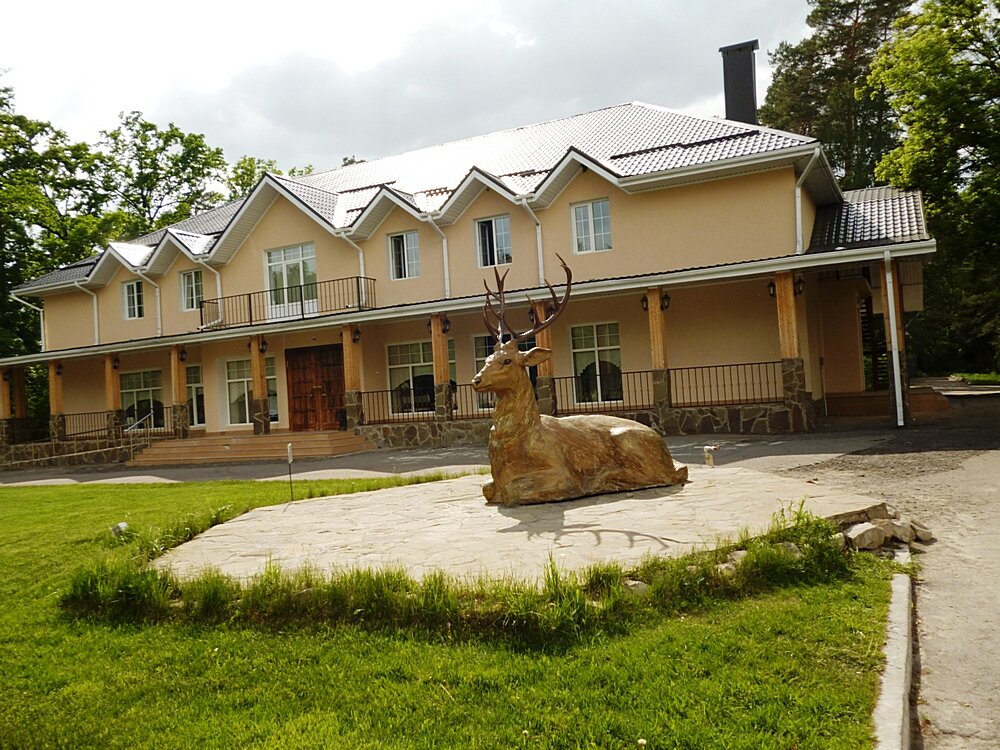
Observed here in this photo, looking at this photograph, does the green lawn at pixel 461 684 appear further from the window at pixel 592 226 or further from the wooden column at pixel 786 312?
the window at pixel 592 226

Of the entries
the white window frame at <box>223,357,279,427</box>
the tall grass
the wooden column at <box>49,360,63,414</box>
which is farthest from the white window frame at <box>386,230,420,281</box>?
the tall grass

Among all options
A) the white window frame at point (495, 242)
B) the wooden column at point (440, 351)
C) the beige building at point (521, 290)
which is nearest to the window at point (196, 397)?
the beige building at point (521, 290)

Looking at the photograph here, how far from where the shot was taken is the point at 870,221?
679 inches

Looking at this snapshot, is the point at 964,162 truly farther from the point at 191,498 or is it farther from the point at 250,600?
the point at 250,600

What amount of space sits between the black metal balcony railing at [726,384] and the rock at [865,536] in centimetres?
1077

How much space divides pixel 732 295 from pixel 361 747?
15.6 metres

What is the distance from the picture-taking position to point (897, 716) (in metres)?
3.11

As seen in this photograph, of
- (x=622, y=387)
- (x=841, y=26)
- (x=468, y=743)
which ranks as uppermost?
(x=841, y=26)

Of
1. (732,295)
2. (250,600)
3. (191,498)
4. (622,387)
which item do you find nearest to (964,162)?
(732,295)

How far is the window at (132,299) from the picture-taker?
25.2 meters

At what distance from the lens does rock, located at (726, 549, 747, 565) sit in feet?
15.7

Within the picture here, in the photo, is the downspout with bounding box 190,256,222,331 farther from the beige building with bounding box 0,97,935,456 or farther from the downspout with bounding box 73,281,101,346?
the downspout with bounding box 73,281,101,346

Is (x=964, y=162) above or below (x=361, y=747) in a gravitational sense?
above

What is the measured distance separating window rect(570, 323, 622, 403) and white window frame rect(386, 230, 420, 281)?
16.5 ft
